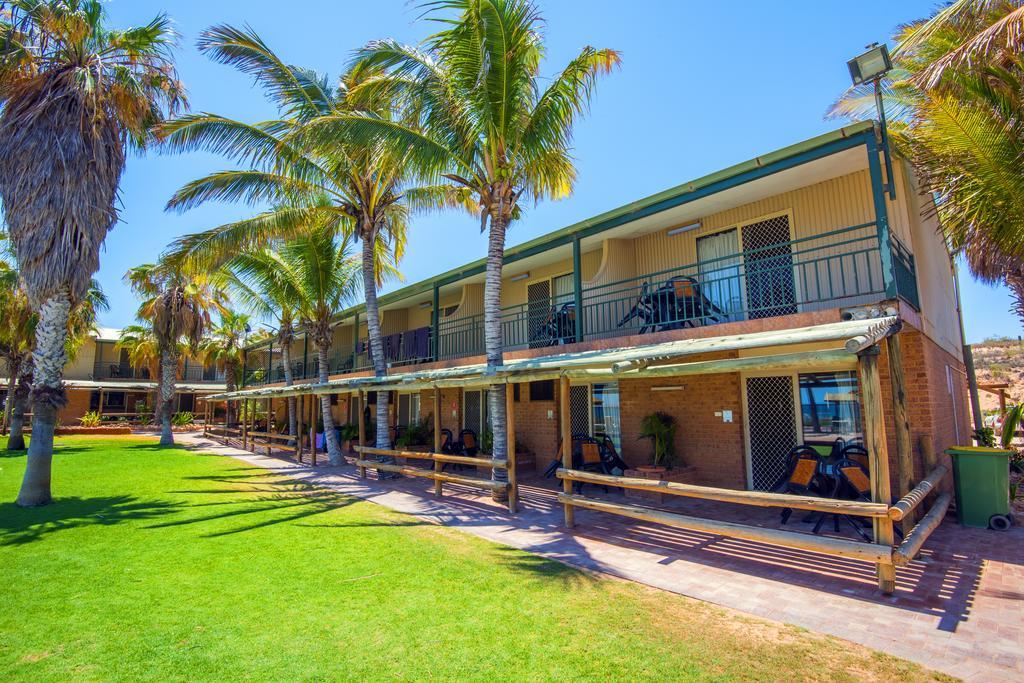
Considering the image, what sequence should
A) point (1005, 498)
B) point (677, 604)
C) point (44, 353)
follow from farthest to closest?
point (44, 353) < point (1005, 498) < point (677, 604)

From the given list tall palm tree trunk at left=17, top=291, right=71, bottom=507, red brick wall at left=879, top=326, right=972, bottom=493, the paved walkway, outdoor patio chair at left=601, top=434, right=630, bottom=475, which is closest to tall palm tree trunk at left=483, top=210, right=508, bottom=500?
the paved walkway

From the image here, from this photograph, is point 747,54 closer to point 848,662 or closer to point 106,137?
point 848,662

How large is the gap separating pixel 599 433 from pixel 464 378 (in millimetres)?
4092

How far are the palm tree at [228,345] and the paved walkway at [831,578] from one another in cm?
2876

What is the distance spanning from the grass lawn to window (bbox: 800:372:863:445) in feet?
18.1

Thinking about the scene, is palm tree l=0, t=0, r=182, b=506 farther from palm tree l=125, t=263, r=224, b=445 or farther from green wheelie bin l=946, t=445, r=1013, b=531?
green wheelie bin l=946, t=445, r=1013, b=531

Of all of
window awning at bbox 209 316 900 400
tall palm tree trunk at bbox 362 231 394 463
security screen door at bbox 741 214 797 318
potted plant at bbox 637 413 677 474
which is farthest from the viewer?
tall palm tree trunk at bbox 362 231 394 463

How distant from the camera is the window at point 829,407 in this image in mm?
8617

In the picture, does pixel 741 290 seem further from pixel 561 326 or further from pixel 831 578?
pixel 831 578

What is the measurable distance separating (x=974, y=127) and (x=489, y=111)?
7.61m

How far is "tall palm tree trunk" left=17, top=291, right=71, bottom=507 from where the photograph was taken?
9031mm

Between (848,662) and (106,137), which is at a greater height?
(106,137)

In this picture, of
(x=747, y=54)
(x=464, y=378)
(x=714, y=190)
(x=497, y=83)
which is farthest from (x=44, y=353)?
(x=747, y=54)

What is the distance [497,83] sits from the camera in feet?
28.7
